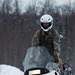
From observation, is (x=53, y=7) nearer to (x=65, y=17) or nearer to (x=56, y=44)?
(x=65, y=17)

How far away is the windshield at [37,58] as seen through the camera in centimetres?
670

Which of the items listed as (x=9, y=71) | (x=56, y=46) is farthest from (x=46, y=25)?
(x=9, y=71)

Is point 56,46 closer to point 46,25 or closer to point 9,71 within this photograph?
point 46,25

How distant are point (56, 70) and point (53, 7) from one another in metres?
47.1

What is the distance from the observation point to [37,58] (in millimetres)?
6777

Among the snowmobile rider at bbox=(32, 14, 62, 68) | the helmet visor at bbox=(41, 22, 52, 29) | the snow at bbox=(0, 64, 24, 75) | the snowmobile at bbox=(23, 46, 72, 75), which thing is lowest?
the snow at bbox=(0, 64, 24, 75)

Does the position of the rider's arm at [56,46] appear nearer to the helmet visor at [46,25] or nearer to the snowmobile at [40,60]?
the helmet visor at [46,25]

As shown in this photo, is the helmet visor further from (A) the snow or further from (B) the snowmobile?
(A) the snow

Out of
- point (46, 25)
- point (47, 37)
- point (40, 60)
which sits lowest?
point (40, 60)

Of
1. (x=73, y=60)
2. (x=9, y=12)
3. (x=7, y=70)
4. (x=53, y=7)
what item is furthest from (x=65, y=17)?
(x=7, y=70)

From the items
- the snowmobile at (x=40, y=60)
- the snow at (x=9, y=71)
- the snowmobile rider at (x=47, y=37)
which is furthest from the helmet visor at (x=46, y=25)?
the snow at (x=9, y=71)

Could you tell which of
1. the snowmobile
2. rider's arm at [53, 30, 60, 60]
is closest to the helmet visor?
rider's arm at [53, 30, 60, 60]

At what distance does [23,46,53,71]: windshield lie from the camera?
670 centimetres

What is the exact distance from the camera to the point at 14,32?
47.2 m
